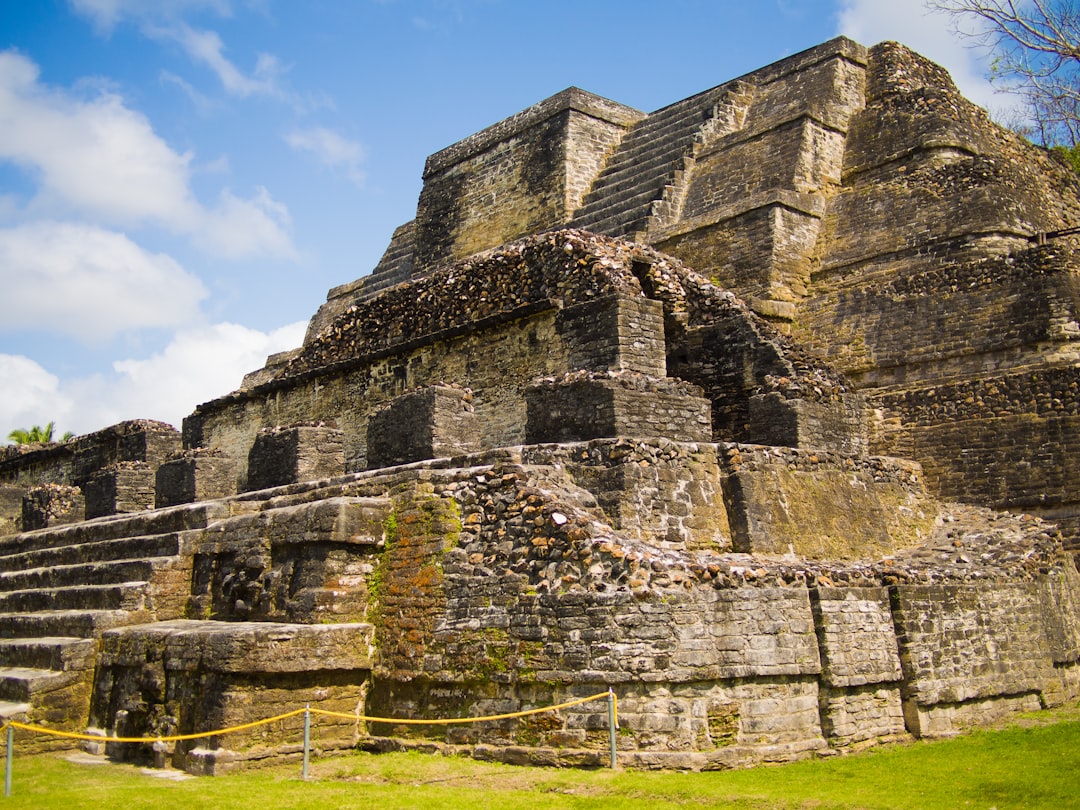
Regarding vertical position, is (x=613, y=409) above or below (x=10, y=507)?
below

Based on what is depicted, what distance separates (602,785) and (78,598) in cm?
644

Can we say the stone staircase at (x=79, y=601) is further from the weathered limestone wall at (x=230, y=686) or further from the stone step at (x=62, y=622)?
the weathered limestone wall at (x=230, y=686)

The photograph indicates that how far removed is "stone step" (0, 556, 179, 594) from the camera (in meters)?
11.1

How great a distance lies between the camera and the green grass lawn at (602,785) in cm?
737

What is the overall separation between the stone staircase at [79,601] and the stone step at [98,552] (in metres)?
0.01

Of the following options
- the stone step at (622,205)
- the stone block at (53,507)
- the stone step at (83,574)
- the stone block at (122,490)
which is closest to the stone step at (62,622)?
the stone step at (83,574)

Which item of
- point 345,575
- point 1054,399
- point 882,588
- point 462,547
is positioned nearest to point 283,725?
point 345,575

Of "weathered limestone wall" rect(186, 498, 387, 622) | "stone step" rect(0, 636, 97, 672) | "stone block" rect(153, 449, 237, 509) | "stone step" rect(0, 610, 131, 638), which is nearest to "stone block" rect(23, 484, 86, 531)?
"stone block" rect(153, 449, 237, 509)

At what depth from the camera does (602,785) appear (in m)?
7.70

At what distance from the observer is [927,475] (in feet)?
45.2

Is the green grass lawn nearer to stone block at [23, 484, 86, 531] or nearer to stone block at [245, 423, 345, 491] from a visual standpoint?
stone block at [245, 423, 345, 491]

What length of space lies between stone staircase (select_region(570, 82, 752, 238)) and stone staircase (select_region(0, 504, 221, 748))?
964cm

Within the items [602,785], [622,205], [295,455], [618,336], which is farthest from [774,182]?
[602,785]

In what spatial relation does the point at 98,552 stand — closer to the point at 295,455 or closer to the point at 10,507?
the point at 295,455
